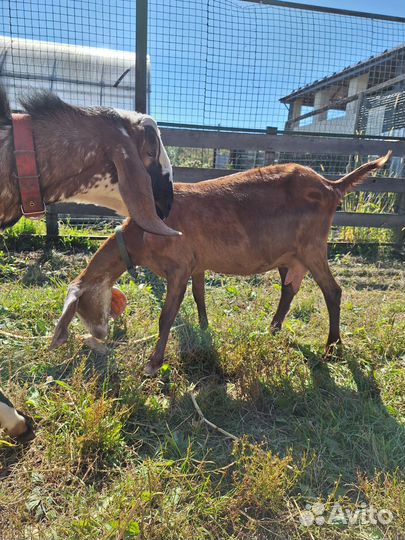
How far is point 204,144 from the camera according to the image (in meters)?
6.36

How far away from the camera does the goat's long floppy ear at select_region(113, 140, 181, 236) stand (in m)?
2.22

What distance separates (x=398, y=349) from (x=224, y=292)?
185cm

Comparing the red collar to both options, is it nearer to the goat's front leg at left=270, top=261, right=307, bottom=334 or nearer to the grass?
the grass

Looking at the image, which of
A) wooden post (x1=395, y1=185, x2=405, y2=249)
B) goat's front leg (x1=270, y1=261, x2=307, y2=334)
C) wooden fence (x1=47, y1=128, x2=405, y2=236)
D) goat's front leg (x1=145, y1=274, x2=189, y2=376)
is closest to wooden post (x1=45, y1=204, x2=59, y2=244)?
wooden fence (x1=47, y1=128, x2=405, y2=236)

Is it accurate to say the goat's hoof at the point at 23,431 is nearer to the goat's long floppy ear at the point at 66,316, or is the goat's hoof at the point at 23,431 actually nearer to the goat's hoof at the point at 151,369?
the goat's long floppy ear at the point at 66,316

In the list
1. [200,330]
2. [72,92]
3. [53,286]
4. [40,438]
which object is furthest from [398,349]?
[72,92]

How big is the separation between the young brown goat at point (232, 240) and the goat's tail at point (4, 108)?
1.27 m

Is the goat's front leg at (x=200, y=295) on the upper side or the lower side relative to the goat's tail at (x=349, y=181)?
lower

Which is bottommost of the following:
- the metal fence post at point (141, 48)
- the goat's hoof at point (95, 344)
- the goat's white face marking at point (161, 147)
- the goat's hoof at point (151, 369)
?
the goat's hoof at point (151, 369)

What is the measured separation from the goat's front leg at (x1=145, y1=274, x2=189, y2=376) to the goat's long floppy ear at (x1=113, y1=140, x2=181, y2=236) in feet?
3.31

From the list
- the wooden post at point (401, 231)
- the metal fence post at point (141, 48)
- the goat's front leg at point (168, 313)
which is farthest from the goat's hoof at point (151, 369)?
the wooden post at point (401, 231)

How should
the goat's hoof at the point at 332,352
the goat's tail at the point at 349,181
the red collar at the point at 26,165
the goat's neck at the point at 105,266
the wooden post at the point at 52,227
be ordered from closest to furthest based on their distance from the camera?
1. the red collar at the point at 26,165
2. the goat's neck at the point at 105,266
3. the goat's hoof at the point at 332,352
4. the goat's tail at the point at 349,181
5. the wooden post at the point at 52,227

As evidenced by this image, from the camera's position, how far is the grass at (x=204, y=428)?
193 cm

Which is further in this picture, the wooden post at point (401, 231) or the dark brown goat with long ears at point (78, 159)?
the wooden post at point (401, 231)
